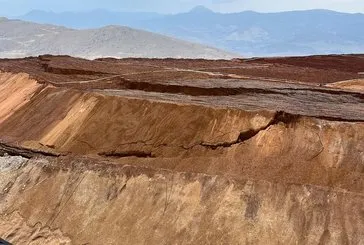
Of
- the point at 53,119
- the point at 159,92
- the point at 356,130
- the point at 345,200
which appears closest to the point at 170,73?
the point at 159,92

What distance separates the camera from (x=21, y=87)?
1043 inches

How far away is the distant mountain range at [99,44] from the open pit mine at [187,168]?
402 ft

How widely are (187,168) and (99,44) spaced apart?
150 metres

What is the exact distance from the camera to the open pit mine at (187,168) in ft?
49.2

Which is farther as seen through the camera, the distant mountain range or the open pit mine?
the distant mountain range

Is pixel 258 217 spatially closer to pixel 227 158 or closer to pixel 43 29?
pixel 227 158

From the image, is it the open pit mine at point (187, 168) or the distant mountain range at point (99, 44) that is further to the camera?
the distant mountain range at point (99, 44)

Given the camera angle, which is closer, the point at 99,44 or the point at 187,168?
the point at 187,168

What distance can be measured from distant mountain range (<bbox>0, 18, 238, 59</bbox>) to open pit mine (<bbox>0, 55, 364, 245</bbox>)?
122m

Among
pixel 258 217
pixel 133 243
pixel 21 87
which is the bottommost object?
pixel 133 243

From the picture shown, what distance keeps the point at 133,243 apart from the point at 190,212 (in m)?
1.75

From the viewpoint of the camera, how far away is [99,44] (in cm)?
16312

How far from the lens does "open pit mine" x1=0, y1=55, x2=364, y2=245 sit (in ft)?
49.2

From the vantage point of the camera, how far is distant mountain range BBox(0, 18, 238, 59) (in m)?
152
